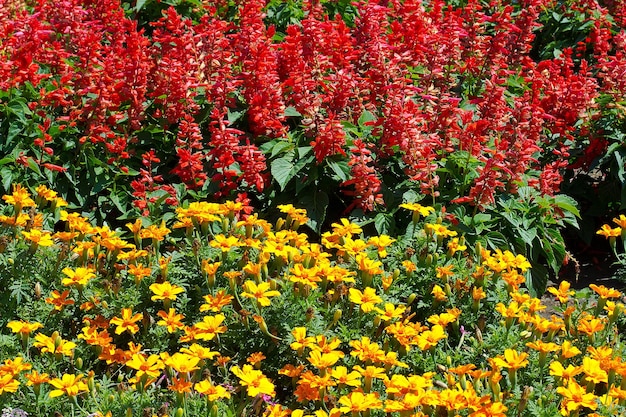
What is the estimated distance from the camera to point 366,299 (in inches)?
147

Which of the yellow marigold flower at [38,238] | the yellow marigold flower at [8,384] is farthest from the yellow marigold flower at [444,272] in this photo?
the yellow marigold flower at [8,384]

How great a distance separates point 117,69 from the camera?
547 centimetres

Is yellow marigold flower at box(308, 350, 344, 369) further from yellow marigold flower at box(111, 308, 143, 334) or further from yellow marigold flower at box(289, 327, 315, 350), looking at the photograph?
yellow marigold flower at box(111, 308, 143, 334)

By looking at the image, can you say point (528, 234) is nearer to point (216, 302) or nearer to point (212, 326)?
point (216, 302)

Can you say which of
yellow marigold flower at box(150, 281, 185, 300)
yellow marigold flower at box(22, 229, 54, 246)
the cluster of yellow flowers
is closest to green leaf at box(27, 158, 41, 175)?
the cluster of yellow flowers

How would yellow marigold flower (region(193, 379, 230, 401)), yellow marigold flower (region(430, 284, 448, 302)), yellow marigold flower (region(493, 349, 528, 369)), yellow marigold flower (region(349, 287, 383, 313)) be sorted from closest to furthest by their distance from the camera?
yellow marigold flower (region(193, 379, 230, 401)), yellow marigold flower (region(493, 349, 528, 369)), yellow marigold flower (region(349, 287, 383, 313)), yellow marigold flower (region(430, 284, 448, 302))

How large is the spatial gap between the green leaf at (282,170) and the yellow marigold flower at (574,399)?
2.12 m

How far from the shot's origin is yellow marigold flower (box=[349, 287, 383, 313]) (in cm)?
371

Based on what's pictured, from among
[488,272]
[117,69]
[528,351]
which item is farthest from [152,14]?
[528,351]

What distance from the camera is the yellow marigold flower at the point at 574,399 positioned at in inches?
123

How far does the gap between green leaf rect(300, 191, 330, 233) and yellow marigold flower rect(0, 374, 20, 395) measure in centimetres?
207

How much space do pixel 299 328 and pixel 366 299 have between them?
34 cm

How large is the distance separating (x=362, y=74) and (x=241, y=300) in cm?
228

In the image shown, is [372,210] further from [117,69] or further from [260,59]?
[117,69]
